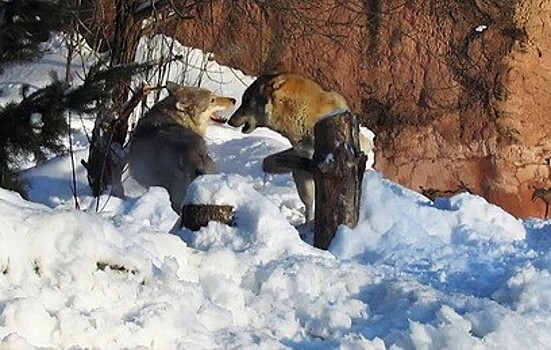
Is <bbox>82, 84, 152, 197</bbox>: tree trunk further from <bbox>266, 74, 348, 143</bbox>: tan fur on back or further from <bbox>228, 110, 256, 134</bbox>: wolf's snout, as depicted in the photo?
<bbox>266, 74, 348, 143</bbox>: tan fur on back

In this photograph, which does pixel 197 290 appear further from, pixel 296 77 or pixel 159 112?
pixel 159 112

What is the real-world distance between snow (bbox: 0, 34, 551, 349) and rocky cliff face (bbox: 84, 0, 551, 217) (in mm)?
10723

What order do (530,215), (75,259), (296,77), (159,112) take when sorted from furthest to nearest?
(530,215), (159,112), (296,77), (75,259)

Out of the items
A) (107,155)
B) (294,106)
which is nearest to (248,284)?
(294,106)

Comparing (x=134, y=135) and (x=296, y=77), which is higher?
(x=296, y=77)

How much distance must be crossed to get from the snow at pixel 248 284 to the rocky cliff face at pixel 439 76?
1072cm

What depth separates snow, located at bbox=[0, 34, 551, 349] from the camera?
13.9 feet

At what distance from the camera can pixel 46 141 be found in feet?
18.7

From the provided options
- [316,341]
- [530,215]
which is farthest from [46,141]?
[530,215]

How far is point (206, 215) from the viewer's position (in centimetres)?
665

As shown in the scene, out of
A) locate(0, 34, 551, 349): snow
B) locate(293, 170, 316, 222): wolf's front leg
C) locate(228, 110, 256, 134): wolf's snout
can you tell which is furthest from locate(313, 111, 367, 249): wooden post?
locate(228, 110, 256, 134): wolf's snout

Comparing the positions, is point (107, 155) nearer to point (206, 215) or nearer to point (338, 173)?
point (338, 173)

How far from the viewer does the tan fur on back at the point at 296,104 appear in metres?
9.71

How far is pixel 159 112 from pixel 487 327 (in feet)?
21.2
